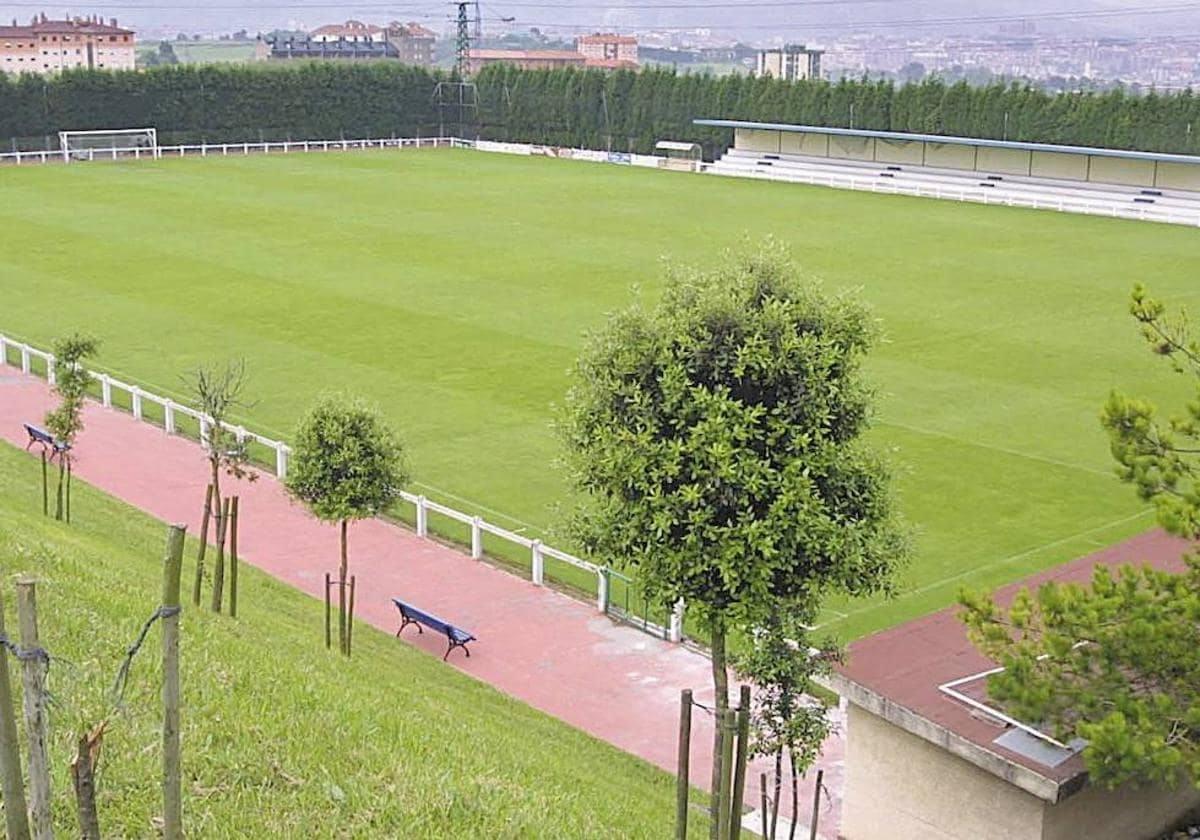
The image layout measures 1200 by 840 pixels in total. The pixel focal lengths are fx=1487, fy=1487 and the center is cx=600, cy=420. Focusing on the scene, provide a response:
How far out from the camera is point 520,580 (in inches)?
687

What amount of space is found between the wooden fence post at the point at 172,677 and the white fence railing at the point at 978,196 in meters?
52.4

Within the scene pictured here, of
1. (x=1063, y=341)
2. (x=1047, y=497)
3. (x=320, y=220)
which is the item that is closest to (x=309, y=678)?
(x=1047, y=497)

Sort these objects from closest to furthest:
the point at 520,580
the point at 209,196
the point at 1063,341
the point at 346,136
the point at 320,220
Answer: the point at 520,580, the point at 1063,341, the point at 320,220, the point at 209,196, the point at 346,136

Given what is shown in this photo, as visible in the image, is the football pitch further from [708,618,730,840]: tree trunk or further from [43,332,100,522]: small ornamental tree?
[43,332,100,522]: small ornamental tree

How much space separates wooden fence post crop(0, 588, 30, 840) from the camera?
18.3 ft

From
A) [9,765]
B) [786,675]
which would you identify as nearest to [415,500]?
[786,675]

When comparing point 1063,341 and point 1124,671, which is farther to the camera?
point 1063,341

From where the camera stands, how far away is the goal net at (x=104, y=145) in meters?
70.5

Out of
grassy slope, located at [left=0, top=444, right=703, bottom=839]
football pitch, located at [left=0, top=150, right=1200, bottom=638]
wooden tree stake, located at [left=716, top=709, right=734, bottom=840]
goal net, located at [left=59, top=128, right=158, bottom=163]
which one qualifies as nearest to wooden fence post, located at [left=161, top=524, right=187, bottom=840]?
grassy slope, located at [left=0, top=444, right=703, bottom=839]

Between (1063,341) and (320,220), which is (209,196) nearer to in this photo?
(320,220)

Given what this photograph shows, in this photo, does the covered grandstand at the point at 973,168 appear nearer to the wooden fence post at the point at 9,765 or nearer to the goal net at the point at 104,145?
the goal net at the point at 104,145

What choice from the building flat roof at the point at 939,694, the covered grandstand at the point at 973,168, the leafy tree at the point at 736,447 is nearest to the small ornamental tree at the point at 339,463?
the leafy tree at the point at 736,447

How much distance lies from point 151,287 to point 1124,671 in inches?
1213

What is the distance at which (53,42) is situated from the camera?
174 metres
